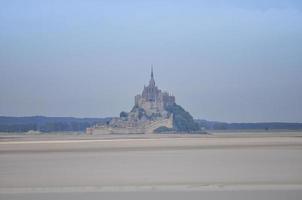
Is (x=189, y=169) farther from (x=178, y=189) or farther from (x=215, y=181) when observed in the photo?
(x=178, y=189)

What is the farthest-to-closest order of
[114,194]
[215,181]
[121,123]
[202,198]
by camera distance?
[121,123] < [215,181] < [114,194] < [202,198]

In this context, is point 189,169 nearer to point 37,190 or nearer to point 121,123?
point 37,190

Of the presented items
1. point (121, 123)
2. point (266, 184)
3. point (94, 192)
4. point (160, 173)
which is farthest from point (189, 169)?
point (121, 123)

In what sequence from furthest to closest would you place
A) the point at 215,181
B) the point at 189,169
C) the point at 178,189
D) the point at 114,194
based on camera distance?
the point at 189,169, the point at 215,181, the point at 178,189, the point at 114,194

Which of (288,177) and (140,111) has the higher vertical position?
(140,111)

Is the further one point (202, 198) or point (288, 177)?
point (288, 177)

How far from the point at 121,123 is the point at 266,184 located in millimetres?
68427

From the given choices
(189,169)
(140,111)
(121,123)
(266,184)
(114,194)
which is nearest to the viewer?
(114,194)

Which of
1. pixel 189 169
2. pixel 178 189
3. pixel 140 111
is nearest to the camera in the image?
pixel 178 189

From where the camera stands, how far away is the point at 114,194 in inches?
488

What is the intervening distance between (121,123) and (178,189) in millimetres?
69143

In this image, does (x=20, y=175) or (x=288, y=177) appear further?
(x=20, y=175)

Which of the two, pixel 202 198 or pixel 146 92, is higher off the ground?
pixel 146 92

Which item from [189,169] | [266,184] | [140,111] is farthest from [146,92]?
[266,184]
